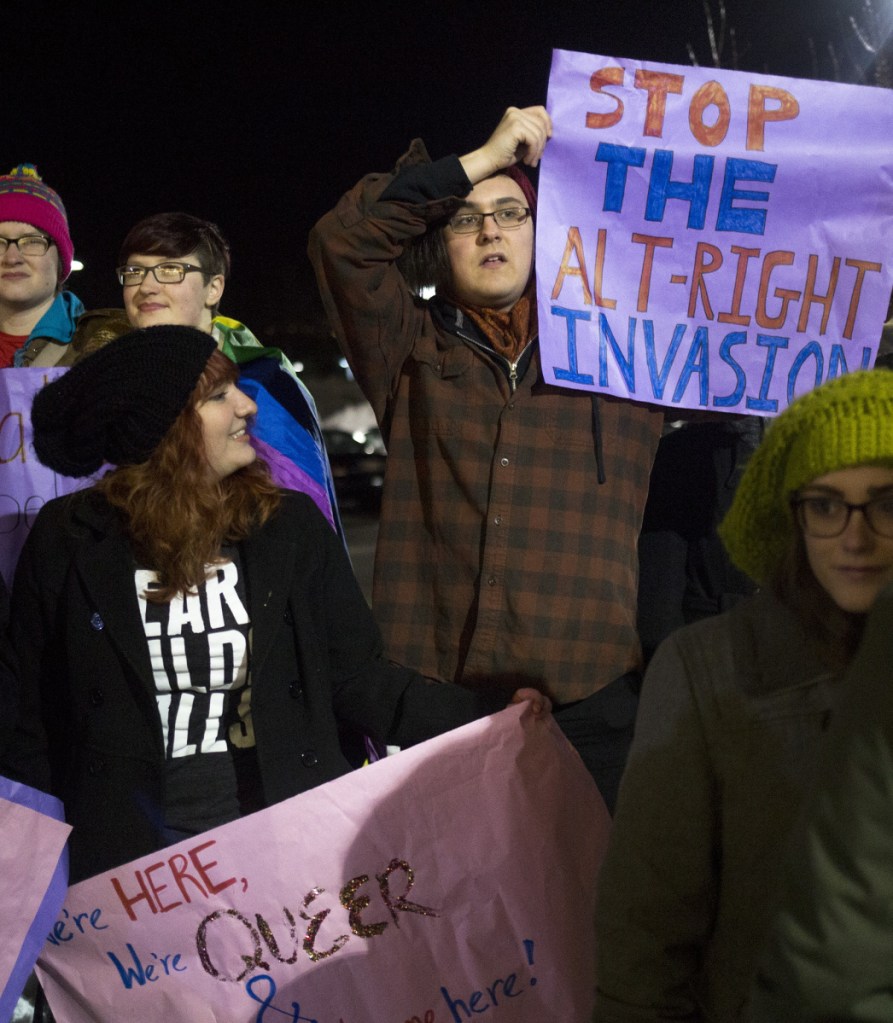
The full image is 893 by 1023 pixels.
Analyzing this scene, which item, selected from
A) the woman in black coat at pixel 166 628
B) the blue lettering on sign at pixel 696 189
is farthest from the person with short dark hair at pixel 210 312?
the blue lettering on sign at pixel 696 189

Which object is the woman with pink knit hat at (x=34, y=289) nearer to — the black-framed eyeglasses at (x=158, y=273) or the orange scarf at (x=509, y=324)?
the black-framed eyeglasses at (x=158, y=273)

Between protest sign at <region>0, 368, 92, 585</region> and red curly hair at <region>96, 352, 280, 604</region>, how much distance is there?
600mm

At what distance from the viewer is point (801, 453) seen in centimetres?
183

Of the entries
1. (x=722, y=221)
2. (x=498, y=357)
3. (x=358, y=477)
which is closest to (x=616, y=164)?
(x=722, y=221)

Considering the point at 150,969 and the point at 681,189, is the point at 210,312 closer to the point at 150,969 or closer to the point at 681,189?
the point at 681,189

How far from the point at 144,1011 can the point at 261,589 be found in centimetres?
94

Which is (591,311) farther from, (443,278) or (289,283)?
(289,283)

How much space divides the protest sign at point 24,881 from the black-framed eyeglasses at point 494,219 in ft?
5.69

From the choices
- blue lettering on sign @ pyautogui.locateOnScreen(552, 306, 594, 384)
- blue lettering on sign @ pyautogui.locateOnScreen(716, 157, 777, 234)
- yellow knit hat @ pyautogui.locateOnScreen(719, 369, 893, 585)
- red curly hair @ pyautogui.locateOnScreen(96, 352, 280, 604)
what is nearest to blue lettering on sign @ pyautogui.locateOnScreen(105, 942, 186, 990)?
red curly hair @ pyautogui.locateOnScreen(96, 352, 280, 604)

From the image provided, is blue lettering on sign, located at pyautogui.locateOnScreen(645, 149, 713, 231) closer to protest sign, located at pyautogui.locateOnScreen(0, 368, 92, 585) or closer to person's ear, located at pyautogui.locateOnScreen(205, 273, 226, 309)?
person's ear, located at pyautogui.locateOnScreen(205, 273, 226, 309)

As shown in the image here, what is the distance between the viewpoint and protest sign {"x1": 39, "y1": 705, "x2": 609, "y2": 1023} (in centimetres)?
262

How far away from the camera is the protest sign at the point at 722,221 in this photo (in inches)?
127

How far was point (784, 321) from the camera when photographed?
3244 millimetres

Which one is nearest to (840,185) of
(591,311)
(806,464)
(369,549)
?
(591,311)
